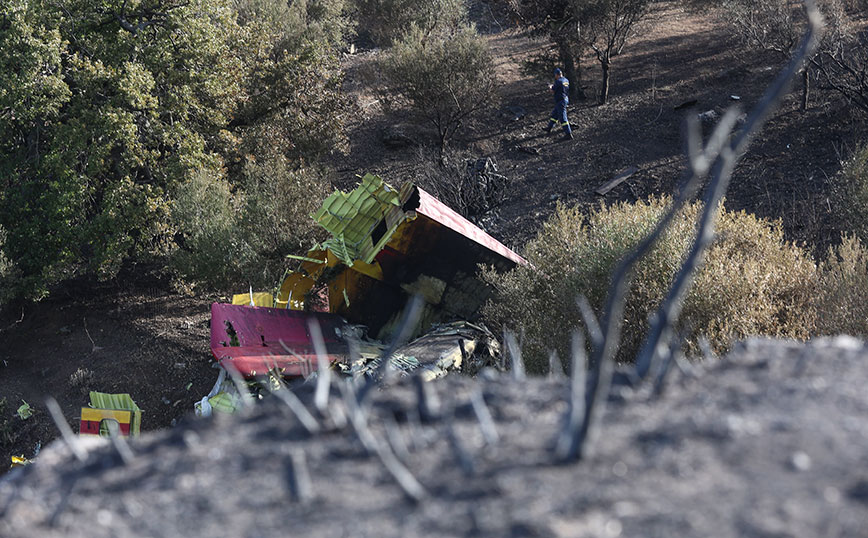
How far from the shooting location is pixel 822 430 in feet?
7.07

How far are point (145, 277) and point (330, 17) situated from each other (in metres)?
11.7

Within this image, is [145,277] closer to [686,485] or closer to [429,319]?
[429,319]

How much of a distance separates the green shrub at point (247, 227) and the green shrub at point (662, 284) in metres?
4.88

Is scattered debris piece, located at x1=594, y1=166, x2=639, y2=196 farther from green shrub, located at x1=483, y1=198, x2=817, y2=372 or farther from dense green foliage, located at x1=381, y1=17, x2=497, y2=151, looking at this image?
green shrub, located at x1=483, y1=198, x2=817, y2=372

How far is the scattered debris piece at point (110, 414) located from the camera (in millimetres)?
10250

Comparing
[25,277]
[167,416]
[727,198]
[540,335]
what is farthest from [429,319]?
[25,277]

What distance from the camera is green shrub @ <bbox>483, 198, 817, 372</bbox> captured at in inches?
290

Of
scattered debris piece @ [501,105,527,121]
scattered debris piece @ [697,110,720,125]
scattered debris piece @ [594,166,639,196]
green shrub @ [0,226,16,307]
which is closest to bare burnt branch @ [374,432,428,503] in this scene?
green shrub @ [0,226,16,307]

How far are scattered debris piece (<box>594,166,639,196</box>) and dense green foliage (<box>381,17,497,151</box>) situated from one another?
142 inches

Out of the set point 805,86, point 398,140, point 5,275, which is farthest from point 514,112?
point 5,275

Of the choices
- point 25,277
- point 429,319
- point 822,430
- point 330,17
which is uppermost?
point 330,17

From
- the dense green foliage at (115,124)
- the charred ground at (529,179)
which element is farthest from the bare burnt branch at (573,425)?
the dense green foliage at (115,124)

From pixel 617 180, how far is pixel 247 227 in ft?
22.8

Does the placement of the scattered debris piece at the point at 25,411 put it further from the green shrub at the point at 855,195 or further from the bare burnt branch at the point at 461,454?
the green shrub at the point at 855,195
